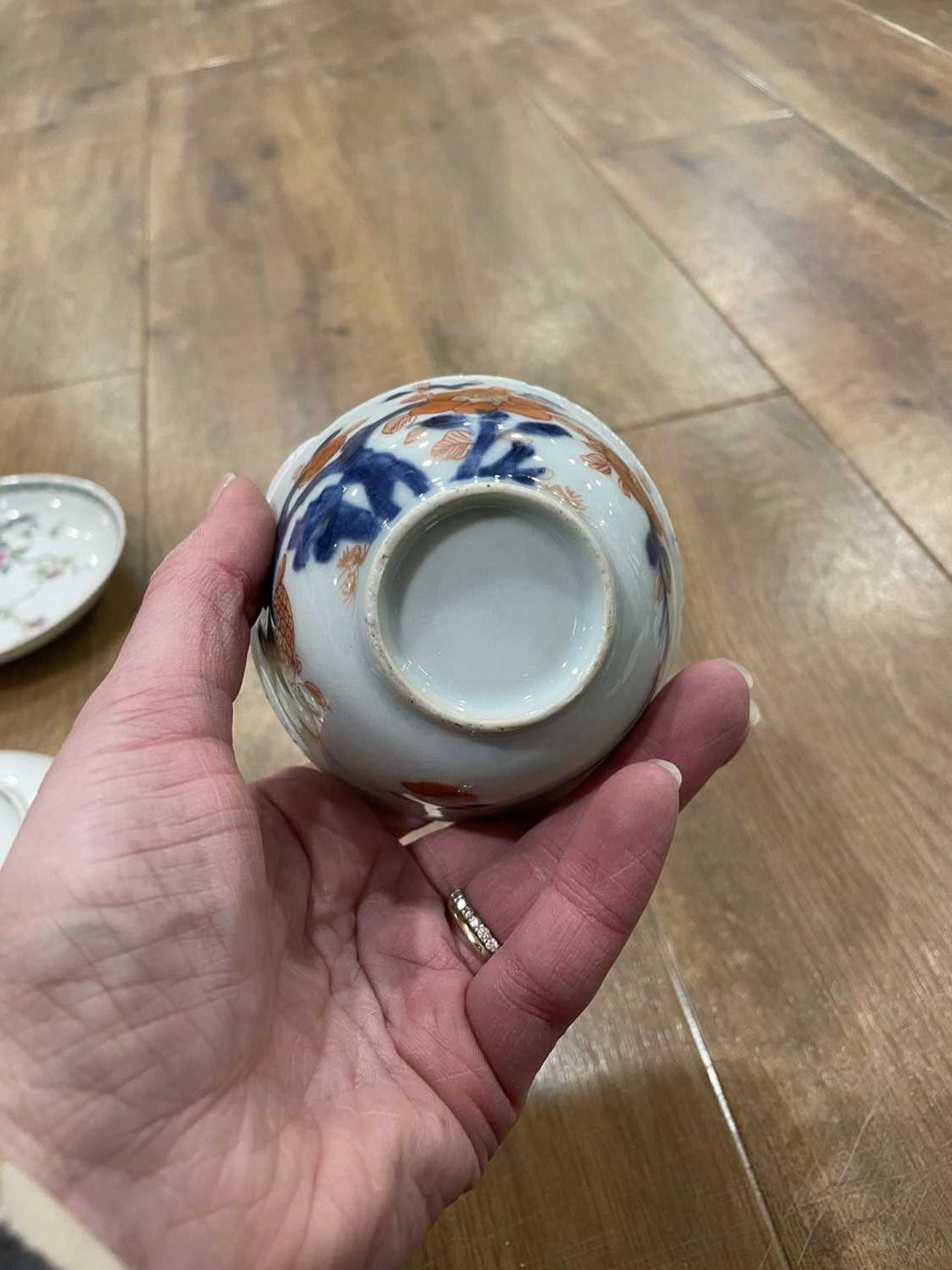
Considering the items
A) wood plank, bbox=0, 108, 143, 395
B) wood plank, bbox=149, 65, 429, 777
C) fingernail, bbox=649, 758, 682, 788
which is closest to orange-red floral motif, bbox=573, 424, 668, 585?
fingernail, bbox=649, 758, 682, 788

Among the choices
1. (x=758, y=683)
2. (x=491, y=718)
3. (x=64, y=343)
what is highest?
(x=491, y=718)

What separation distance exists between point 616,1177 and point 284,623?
1.59 feet

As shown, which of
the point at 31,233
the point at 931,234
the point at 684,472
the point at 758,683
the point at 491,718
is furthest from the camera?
the point at 31,233

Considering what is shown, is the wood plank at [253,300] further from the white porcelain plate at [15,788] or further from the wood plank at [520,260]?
the white porcelain plate at [15,788]

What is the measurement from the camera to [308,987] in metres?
0.68

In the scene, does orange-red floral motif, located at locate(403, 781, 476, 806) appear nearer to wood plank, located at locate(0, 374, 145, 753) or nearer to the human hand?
the human hand

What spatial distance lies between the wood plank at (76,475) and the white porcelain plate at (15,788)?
133 mm

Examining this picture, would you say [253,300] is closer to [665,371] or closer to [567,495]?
[665,371]

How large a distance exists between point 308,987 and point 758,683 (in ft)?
1.83

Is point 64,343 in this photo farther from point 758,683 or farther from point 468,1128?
point 468,1128

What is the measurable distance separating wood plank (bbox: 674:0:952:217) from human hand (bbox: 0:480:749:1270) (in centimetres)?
132

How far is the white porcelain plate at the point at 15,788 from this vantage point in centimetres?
83

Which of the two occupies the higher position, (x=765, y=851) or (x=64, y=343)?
(x=64, y=343)

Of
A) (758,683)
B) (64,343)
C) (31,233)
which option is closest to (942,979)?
(758,683)
